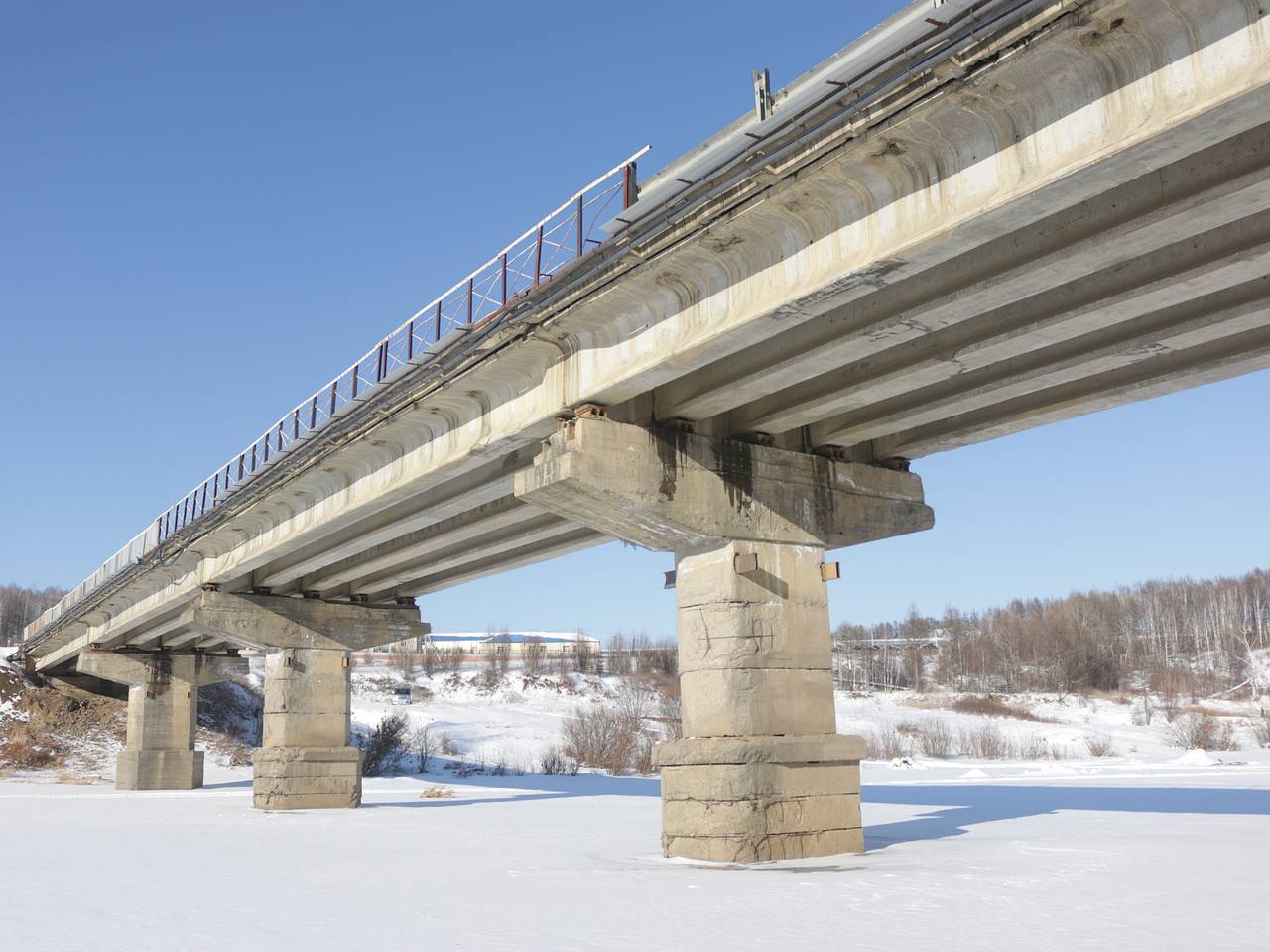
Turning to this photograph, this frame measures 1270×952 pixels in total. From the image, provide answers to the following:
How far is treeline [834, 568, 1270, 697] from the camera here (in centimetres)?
10844

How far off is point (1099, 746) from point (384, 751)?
3752 centimetres

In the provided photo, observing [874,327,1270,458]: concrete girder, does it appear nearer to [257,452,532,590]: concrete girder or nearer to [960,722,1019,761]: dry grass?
[257,452,532,590]: concrete girder

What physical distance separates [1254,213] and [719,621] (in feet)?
26.3

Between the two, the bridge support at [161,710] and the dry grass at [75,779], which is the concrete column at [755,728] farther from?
the dry grass at [75,779]

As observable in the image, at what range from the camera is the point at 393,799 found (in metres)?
33.1

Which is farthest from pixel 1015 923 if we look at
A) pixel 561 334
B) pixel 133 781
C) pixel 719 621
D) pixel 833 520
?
pixel 133 781

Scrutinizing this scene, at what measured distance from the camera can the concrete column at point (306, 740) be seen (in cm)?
2894

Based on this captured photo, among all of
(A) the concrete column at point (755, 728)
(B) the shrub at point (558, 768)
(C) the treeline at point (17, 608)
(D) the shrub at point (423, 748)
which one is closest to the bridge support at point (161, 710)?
(D) the shrub at point (423, 748)

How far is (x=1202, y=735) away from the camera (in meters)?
60.9

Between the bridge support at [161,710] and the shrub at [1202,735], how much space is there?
45938mm

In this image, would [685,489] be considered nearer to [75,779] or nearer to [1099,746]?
[75,779]

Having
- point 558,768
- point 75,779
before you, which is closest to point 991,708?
point 558,768

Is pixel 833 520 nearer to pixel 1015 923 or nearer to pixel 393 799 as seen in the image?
pixel 1015 923

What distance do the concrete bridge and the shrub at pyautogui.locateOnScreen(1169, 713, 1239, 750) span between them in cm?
4590
